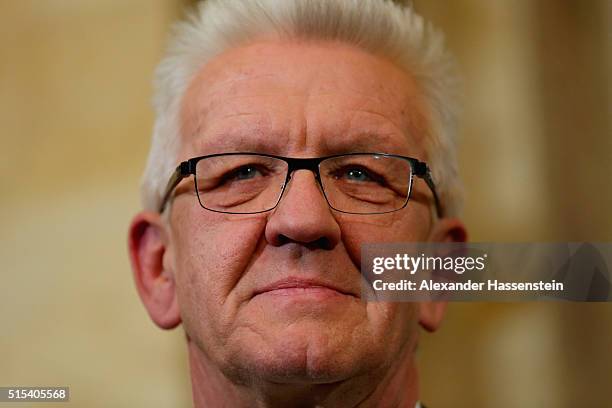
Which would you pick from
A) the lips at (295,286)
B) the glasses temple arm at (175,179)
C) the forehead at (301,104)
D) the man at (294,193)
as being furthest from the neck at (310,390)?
the forehead at (301,104)

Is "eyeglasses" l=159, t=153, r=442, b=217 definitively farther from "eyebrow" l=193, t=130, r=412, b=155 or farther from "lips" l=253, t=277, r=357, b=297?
"lips" l=253, t=277, r=357, b=297

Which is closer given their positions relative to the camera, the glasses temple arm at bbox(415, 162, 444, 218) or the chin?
the chin

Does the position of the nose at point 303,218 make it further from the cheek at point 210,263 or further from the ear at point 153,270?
the ear at point 153,270

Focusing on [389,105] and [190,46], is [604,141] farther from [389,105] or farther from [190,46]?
[190,46]

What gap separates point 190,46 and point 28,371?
832mm

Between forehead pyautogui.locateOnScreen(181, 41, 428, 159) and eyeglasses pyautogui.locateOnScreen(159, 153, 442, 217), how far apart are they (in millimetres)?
18

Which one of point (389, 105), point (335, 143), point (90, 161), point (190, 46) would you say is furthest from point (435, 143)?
point (90, 161)

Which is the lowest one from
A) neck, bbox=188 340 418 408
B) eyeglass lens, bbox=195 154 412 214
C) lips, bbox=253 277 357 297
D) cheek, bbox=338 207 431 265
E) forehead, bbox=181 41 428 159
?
neck, bbox=188 340 418 408

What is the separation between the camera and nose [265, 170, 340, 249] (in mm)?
1114

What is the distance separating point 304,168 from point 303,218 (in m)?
0.11

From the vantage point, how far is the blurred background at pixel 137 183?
1.71 meters

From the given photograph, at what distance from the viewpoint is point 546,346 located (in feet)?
5.67

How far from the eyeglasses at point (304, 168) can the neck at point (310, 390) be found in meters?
0.26

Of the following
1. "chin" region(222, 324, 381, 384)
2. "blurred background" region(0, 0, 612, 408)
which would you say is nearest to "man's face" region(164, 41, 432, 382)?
"chin" region(222, 324, 381, 384)
